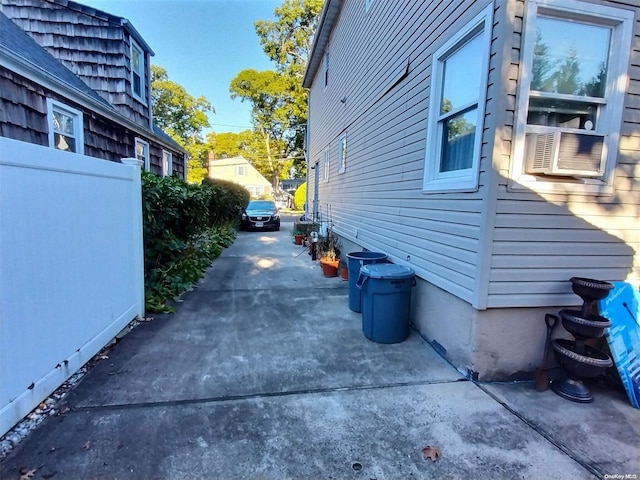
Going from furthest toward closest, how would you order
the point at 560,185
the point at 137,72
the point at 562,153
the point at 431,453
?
the point at 137,72, the point at 560,185, the point at 562,153, the point at 431,453

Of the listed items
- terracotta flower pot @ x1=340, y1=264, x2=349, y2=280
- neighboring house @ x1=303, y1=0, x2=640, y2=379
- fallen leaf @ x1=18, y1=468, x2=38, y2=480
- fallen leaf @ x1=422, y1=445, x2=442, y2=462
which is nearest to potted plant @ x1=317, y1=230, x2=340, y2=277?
terracotta flower pot @ x1=340, y1=264, x2=349, y2=280

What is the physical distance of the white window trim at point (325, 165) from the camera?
1027cm

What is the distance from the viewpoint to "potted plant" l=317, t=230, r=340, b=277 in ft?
21.9

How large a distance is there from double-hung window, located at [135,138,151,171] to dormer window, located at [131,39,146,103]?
117 cm

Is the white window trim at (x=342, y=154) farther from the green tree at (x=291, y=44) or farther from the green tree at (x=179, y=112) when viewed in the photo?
the green tree at (x=179, y=112)

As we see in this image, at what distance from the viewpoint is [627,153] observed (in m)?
2.89

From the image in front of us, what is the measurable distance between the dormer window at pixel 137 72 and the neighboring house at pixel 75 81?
0.02 meters

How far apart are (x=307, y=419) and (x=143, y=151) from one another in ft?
31.6

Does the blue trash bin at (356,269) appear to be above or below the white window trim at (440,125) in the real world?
below

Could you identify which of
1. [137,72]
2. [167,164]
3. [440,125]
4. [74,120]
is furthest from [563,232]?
[167,164]

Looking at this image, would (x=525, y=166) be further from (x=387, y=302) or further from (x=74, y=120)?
(x=74, y=120)

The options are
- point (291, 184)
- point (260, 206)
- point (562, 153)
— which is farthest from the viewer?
point (291, 184)

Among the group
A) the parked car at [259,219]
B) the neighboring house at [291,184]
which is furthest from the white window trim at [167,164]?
the neighboring house at [291,184]

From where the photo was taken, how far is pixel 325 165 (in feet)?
35.2
